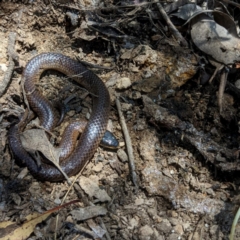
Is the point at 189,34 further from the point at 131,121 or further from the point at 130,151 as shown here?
the point at 130,151

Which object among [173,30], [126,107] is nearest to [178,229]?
[126,107]

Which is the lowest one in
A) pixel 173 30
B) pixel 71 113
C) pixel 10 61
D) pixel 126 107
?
pixel 71 113

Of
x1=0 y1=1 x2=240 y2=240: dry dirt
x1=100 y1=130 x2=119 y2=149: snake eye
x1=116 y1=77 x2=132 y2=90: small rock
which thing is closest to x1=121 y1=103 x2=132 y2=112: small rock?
x1=0 y1=1 x2=240 y2=240: dry dirt

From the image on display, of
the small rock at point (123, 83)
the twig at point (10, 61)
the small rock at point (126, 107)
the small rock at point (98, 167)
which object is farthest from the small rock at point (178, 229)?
the twig at point (10, 61)

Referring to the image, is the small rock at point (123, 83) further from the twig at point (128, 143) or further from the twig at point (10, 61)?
the twig at point (10, 61)

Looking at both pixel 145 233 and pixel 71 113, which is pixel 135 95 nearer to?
pixel 71 113

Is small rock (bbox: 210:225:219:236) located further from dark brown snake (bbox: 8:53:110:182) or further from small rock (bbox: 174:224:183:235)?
dark brown snake (bbox: 8:53:110:182)

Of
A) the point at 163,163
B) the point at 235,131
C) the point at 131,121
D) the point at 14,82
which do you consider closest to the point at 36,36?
the point at 14,82

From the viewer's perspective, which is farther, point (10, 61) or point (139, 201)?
point (10, 61)
